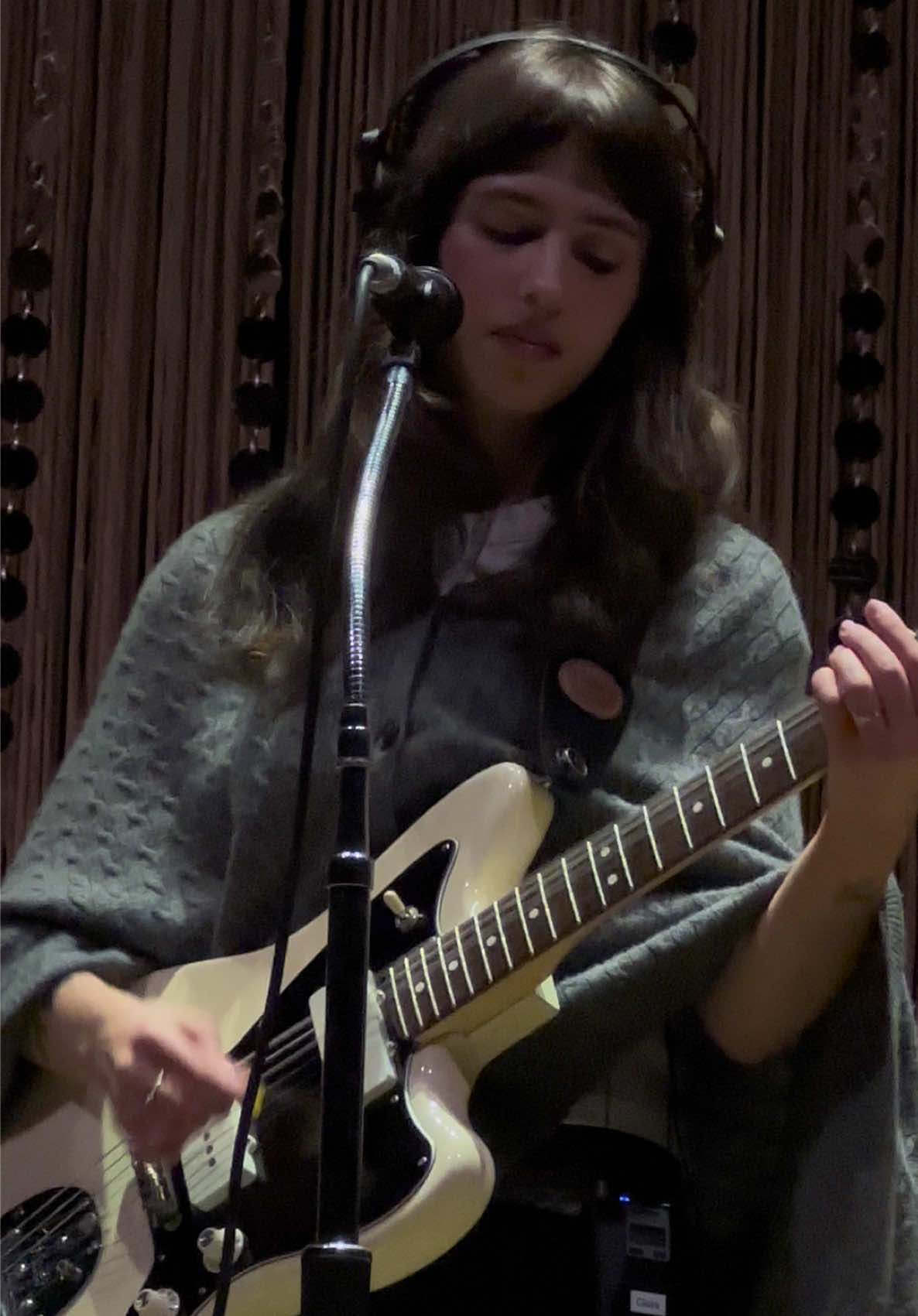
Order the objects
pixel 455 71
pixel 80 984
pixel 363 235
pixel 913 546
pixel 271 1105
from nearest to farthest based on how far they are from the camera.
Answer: pixel 271 1105
pixel 80 984
pixel 455 71
pixel 363 235
pixel 913 546

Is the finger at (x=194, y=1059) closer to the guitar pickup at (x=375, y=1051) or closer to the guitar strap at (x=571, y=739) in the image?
the guitar pickup at (x=375, y=1051)

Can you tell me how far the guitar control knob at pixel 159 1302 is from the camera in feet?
3.86

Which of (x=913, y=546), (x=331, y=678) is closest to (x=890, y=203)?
(x=913, y=546)

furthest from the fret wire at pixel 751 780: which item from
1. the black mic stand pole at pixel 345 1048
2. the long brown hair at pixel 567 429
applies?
the black mic stand pole at pixel 345 1048

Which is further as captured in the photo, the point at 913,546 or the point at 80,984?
the point at 913,546

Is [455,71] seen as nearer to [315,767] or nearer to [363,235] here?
[363,235]

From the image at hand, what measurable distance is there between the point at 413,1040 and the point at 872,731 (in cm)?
32

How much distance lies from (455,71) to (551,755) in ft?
1.72

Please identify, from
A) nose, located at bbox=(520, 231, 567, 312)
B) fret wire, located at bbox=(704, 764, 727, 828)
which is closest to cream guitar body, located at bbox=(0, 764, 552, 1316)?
fret wire, located at bbox=(704, 764, 727, 828)

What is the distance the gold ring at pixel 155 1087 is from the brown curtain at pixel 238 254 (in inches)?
31.4

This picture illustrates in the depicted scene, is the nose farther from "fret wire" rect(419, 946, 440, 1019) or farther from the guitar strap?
"fret wire" rect(419, 946, 440, 1019)

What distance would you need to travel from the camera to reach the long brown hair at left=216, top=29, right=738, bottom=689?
1.39m

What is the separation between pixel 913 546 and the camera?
188 cm

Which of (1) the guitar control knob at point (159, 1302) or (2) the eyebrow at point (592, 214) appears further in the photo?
(2) the eyebrow at point (592, 214)
